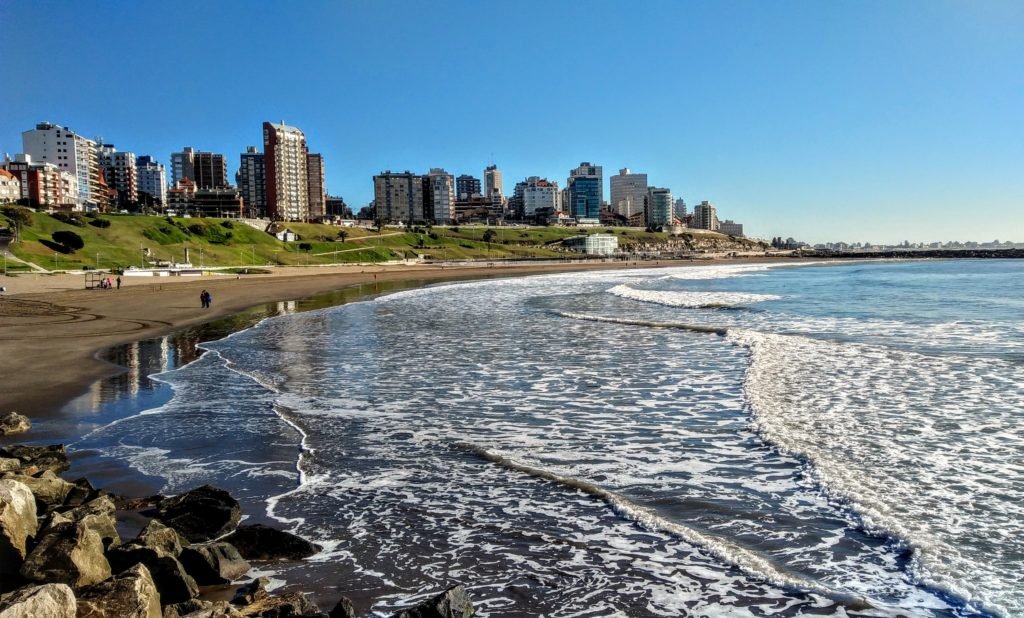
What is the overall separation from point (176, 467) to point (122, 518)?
2121 millimetres

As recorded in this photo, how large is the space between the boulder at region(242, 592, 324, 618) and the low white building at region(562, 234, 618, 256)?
160 m

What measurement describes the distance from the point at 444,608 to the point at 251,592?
1833 mm

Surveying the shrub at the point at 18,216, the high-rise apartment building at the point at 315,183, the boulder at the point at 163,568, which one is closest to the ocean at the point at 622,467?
the boulder at the point at 163,568

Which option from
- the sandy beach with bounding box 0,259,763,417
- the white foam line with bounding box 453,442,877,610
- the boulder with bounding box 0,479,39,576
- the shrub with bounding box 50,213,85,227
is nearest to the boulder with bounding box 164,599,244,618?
the boulder with bounding box 0,479,39,576

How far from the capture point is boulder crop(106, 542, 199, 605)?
18.8 ft

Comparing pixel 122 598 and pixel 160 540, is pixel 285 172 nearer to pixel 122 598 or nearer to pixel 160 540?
pixel 160 540

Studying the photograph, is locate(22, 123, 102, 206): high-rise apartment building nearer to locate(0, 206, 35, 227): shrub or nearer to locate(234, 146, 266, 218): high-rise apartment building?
locate(234, 146, 266, 218): high-rise apartment building

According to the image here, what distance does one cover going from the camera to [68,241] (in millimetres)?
67812

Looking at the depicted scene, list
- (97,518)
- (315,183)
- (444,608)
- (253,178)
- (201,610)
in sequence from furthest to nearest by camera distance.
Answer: (253,178)
(315,183)
(97,518)
(444,608)
(201,610)

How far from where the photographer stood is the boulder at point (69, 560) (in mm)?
5473

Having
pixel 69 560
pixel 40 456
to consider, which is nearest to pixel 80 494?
pixel 40 456

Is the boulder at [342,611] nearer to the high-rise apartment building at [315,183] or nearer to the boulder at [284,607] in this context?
the boulder at [284,607]

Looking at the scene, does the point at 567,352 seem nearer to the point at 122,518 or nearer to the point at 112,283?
the point at 122,518

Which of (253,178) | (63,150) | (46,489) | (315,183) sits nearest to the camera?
(46,489)
